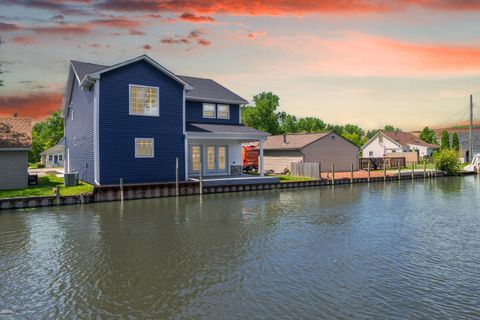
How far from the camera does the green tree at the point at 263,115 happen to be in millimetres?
90125

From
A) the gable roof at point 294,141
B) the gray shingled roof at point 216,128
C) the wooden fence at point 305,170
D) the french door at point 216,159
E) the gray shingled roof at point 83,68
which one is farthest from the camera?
the gable roof at point 294,141

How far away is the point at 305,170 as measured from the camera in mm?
38938

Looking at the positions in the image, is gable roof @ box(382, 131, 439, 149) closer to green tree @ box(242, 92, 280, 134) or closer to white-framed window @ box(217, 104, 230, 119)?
green tree @ box(242, 92, 280, 134)

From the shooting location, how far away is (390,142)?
2990 inches

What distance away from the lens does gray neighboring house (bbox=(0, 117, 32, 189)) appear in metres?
26.1

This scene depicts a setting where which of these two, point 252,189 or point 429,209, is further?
point 252,189

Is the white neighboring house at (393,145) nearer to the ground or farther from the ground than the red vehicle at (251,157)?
farther from the ground

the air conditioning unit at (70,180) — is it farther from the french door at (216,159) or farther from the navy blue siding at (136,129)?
the french door at (216,159)

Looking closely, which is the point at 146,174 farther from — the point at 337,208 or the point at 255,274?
the point at 255,274

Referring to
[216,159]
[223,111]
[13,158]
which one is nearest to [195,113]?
[223,111]

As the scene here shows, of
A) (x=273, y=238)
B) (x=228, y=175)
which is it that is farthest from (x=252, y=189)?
(x=273, y=238)

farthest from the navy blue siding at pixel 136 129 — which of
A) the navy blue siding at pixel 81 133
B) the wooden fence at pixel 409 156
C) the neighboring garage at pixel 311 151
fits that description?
the wooden fence at pixel 409 156

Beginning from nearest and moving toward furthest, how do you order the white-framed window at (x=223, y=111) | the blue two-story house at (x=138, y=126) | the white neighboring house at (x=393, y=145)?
the blue two-story house at (x=138, y=126)
the white-framed window at (x=223, y=111)
the white neighboring house at (x=393, y=145)

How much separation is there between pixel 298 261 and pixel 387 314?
4006 mm
